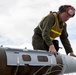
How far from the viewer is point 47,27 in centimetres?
764

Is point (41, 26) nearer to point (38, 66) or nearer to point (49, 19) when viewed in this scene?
point (49, 19)

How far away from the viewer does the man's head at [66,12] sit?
778cm

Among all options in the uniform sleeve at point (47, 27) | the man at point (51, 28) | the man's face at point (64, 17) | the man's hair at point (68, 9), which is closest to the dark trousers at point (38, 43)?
the man at point (51, 28)

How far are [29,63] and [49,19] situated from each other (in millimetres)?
1356

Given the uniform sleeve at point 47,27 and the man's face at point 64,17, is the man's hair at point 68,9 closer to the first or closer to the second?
the man's face at point 64,17

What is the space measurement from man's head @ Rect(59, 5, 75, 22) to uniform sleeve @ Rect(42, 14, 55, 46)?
0.26m

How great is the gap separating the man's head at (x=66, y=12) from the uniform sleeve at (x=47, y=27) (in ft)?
0.85

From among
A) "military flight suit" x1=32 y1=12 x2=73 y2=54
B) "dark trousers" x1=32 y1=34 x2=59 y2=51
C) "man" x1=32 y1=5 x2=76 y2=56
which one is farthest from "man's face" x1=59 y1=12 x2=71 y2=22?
"dark trousers" x1=32 y1=34 x2=59 y2=51

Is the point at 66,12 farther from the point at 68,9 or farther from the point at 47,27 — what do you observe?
the point at 47,27

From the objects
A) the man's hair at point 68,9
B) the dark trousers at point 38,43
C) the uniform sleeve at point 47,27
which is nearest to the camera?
the uniform sleeve at point 47,27

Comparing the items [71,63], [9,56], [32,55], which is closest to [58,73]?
[71,63]

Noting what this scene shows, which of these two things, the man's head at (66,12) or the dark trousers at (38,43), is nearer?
the man's head at (66,12)

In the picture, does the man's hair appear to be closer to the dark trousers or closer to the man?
the man

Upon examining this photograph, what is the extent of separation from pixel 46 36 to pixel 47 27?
0.21 metres
